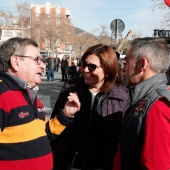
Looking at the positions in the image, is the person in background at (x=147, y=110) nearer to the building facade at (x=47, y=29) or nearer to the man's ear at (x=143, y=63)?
the man's ear at (x=143, y=63)

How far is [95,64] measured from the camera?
121 inches

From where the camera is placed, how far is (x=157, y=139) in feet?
5.85

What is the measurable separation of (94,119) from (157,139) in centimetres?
113

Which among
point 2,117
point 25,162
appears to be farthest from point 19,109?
point 25,162

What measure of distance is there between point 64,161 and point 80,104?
538 mm

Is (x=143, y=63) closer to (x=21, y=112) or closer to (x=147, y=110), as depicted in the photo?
(x=147, y=110)

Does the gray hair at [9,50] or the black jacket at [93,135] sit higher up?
the gray hair at [9,50]

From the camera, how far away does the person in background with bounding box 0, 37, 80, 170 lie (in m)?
2.05

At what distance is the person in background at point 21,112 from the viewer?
2047mm

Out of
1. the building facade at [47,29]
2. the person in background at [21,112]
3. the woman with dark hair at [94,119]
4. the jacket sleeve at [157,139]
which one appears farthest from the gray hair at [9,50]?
the building facade at [47,29]

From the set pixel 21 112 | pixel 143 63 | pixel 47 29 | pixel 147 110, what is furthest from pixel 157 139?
pixel 47 29

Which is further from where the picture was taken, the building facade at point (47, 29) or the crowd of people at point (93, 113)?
the building facade at point (47, 29)

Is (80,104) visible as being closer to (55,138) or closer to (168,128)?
(55,138)

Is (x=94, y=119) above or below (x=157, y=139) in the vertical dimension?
below
